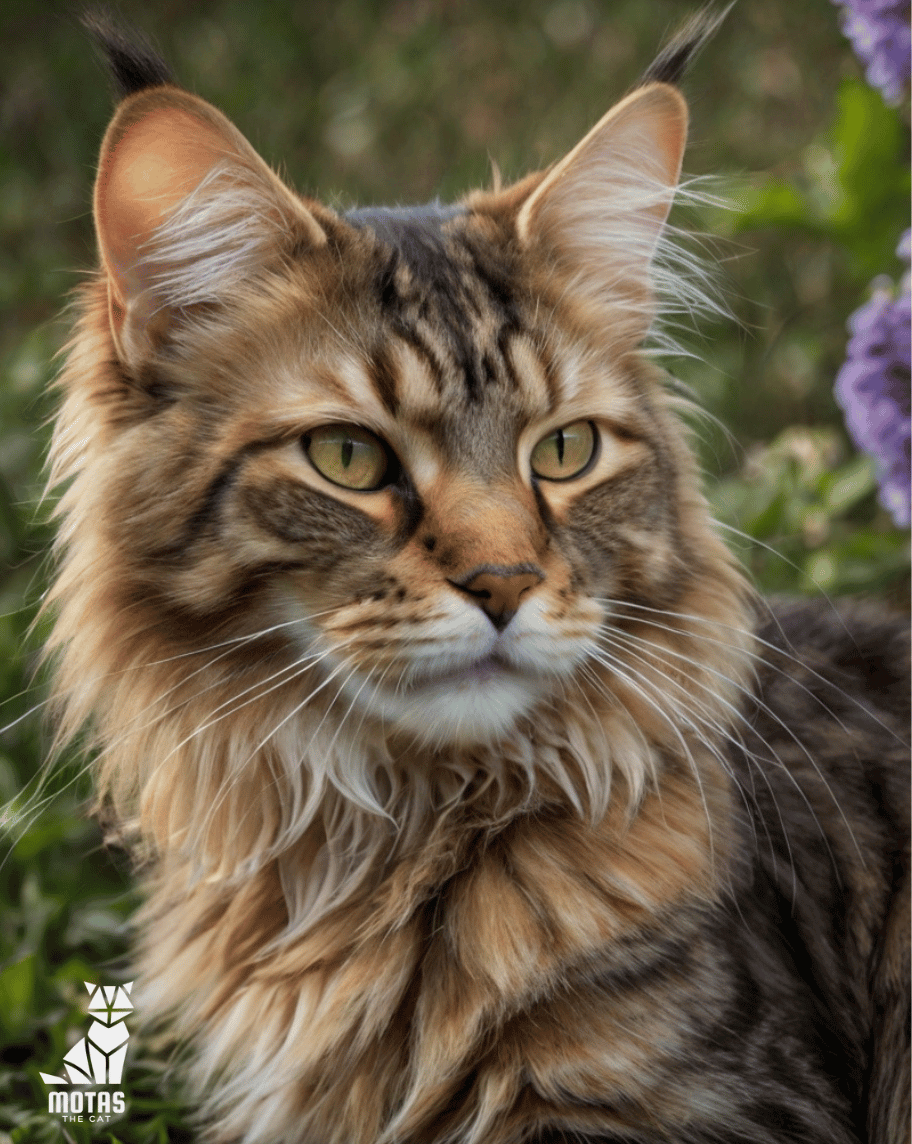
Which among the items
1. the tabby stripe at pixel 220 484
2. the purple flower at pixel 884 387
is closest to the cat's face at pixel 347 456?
the tabby stripe at pixel 220 484

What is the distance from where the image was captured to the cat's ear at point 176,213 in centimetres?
145

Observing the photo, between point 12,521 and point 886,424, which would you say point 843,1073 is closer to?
point 886,424

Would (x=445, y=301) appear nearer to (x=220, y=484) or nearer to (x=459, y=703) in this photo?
(x=220, y=484)

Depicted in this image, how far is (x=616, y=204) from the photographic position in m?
1.78

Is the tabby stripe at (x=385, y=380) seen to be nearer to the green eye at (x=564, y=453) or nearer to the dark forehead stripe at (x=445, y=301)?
the dark forehead stripe at (x=445, y=301)

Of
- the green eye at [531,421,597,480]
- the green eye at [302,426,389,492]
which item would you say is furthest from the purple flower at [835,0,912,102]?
the green eye at [302,426,389,492]

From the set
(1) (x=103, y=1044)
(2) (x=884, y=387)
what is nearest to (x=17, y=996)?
(1) (x=103, y=1044)

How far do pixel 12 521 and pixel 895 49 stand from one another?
232 centimetres

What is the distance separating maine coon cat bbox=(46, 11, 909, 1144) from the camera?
56.6 inches

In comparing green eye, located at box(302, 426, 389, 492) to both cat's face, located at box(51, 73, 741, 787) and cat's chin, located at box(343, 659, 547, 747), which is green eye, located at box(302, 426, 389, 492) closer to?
cat's face, located at box(51, 73, 741, 787)

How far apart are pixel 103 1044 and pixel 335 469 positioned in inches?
38.9

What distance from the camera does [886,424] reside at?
2.29 meters

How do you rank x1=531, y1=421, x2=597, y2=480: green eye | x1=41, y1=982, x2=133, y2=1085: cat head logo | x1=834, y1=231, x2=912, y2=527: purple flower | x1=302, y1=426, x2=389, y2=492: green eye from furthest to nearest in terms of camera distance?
x1=834, y1=231, x2=912, y2=527: purple flower, x1=41, y1=982, x2=133, y2=1085: cat head logo, x1=531, y1=421, x2=597, y2=480: green eye, x1=302, y1=426, x2=389, y2=492: green eye

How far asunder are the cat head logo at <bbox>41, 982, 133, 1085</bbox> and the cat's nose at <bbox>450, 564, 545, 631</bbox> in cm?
90
